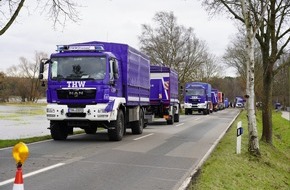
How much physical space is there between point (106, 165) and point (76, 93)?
501 centimetres

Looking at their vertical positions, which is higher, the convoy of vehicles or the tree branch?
the tree branch

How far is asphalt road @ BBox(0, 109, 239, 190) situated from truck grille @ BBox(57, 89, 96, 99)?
1610 mm

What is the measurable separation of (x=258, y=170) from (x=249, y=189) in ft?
8.27

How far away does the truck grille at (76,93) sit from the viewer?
47.7ft

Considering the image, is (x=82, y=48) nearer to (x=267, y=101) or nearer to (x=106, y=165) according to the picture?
(x=106, y=165)

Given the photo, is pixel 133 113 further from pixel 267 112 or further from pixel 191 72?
pixel 191 72

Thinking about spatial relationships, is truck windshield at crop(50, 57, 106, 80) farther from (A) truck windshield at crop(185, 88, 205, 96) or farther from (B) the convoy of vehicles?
(A) truck windshield at crop(185, 88, 205, 96)

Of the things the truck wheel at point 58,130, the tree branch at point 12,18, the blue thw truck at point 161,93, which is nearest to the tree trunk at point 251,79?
the truck wheel at point 58,130

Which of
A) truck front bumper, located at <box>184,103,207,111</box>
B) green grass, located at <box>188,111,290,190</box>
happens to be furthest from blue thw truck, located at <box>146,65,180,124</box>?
truck front bumper, located at <box>184,103,207,111</box>

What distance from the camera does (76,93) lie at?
47.9ft

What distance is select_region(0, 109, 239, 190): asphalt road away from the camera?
802 centimetres

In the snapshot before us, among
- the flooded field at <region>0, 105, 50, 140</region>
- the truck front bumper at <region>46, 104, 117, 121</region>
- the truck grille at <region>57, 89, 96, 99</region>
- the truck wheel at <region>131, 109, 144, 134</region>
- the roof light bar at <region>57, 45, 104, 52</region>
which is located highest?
the roof light bar at <region>57, 45, 104, 52</region>

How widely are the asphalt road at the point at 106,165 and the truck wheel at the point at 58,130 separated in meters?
0.69

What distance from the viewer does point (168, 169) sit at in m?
10.0
